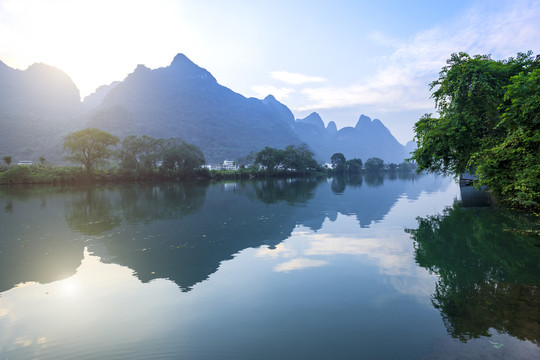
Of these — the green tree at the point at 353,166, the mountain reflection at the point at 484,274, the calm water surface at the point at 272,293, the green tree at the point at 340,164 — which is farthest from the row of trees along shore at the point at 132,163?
the calm water surface at the point at 272,293

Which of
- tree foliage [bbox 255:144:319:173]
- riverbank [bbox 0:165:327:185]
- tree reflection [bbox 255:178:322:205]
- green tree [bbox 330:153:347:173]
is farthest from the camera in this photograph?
green tree [bbox 330:153:347:173]

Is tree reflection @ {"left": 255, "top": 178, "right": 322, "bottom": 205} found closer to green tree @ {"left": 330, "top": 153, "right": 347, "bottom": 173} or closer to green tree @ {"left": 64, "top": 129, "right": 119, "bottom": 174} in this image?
green tree @ {"left": 64, "top": 129, "right": 119, "bottom": 174}

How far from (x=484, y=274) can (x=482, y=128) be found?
1709cm

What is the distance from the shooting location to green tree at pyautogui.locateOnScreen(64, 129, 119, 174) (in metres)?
65.2

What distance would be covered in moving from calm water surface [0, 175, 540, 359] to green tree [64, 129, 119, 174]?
58098 millimetres

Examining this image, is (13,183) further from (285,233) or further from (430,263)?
(430,263)

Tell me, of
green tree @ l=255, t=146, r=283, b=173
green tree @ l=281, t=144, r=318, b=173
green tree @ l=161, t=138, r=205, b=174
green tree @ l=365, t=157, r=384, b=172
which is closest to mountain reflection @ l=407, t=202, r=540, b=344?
green tree @ l=161, t=138, r=205, b=174

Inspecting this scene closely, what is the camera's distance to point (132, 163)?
253ft

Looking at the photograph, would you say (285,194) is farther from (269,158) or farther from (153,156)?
(269,158)

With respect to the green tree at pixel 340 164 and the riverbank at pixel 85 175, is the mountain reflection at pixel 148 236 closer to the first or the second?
the riverbank at pixel 85 175

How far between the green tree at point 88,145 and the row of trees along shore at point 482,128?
68.9 metres

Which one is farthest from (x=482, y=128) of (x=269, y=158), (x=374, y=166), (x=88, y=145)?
(x=374, y=166)

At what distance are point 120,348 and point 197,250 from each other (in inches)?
266

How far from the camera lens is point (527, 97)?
12734mm
